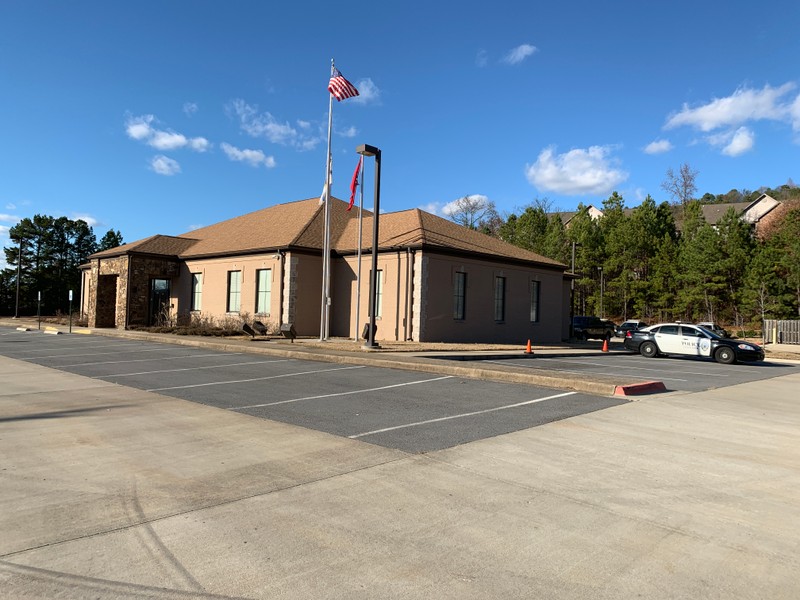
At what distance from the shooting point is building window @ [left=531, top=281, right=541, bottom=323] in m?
30.0

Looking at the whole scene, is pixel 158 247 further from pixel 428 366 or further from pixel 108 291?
pixel 428 366

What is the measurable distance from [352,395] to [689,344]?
17391mm

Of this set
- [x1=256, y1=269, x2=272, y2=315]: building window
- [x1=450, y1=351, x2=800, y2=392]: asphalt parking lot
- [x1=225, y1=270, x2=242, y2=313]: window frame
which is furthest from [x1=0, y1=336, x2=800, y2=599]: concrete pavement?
→ [x1=225, y1=270, x2=242, y2=313]: window frame

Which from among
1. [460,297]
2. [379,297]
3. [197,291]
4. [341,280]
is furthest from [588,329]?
[197,291]

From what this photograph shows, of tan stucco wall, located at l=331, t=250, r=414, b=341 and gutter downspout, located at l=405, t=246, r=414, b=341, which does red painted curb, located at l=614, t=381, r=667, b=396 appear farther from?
gutter downspout, located at l=405, t=246, r=414, b=341

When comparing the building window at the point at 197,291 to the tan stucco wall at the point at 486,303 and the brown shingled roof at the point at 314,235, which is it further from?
the tan stucco wall at the point at 486,303

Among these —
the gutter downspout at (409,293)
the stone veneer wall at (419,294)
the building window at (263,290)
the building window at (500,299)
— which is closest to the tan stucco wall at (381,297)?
the gutter downspout at (409,293)

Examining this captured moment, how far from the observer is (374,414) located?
9055 millimetres

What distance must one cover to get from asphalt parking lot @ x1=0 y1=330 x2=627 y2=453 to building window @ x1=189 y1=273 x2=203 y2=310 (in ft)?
45.2

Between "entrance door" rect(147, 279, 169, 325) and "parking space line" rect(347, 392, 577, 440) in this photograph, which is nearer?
"parking space line" rect(347, 392, 577, 440)

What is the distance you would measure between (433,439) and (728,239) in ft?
187

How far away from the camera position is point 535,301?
3022cm

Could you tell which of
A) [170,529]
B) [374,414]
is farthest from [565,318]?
[170,529]

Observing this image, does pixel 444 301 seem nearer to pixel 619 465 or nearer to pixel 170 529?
pixel 619 465
